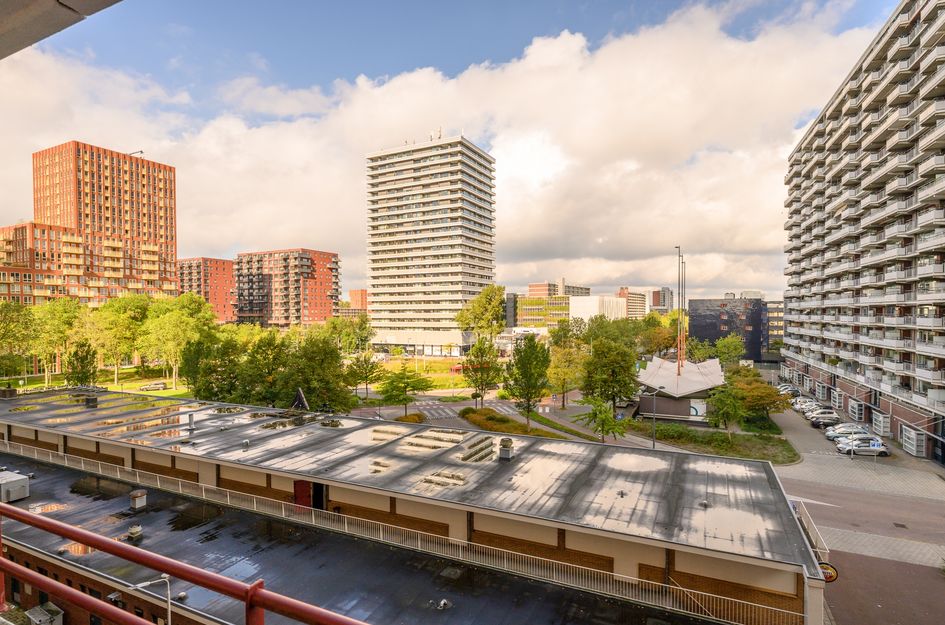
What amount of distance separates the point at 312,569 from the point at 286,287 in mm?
175138

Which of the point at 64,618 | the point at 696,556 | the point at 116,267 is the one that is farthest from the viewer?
the point at 116,267

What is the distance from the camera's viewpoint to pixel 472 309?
10481cm

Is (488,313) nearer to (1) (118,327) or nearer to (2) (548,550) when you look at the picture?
(1) (118,327)

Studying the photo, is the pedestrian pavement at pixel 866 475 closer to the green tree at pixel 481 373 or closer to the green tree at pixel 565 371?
the green tree at pixel 565 371

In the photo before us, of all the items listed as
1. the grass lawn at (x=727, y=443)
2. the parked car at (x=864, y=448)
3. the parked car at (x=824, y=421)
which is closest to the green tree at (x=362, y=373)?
the grass lawn at (x=727, y=443)

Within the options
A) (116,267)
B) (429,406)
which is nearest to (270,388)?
(429,406)

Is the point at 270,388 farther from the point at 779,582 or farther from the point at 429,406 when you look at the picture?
the point at 779,582

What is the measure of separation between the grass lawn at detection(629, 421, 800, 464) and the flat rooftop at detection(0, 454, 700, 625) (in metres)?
31.2

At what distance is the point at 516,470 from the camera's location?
21.7m

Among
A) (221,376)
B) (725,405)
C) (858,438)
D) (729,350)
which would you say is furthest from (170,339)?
(729,350)

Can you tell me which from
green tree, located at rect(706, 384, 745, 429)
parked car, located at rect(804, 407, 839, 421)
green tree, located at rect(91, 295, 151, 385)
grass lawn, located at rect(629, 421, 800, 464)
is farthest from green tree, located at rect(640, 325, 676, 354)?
green tree, located at rect(91, 295, 151, 385)

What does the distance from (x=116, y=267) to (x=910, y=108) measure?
5625 inches

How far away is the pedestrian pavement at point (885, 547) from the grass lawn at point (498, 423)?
23.5 m

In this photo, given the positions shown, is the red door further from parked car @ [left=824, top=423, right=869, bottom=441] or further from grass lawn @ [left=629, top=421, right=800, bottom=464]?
parked car @ [left=824, top=423, right=869, bottom=441]
